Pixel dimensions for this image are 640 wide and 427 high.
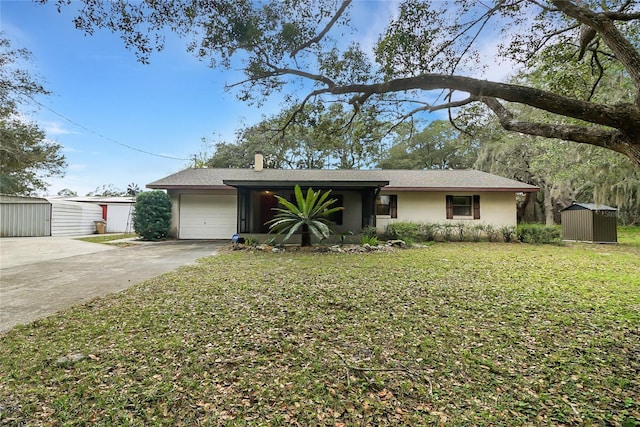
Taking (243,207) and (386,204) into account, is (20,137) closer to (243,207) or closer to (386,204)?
(243,207)

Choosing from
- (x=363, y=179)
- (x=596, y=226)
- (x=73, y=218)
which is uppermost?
(x=363, y=179)

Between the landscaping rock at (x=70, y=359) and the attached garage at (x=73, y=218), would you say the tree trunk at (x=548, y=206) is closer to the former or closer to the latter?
the landscaping rock at (x=70, y=359)

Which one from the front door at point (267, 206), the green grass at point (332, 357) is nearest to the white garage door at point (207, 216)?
the front door at point (267, 206)

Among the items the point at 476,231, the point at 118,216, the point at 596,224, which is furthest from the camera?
the point at 118,216

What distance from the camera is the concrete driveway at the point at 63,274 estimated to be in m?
3.71

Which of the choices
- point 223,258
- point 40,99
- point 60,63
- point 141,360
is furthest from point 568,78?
point 40,99

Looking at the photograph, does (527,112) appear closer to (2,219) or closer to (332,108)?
(332,108)

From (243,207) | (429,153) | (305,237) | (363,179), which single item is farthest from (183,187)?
(429,153)

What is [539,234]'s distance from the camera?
10.9 m

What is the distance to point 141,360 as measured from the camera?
2398 mm

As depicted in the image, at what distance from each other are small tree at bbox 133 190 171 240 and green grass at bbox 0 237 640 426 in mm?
7971

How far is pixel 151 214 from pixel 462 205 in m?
12.9

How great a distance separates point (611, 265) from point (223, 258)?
363 inches

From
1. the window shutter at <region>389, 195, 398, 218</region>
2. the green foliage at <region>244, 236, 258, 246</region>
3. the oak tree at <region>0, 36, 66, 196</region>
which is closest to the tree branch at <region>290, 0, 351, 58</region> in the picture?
the green foliage at <region>244, 236, 258, 246</region>
